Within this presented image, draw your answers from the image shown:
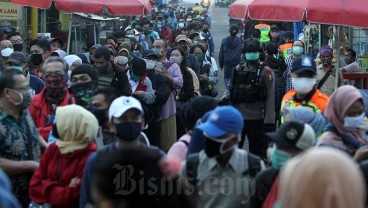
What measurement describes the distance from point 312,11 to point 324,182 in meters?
8.10

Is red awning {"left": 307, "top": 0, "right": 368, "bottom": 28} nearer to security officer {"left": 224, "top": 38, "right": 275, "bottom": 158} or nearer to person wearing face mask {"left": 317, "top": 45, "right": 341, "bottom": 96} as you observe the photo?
person wearing face mask {"left": 317, "top": 45, "right": 341, "bottom": 96}

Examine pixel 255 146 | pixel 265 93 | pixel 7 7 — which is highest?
pixel 7 7

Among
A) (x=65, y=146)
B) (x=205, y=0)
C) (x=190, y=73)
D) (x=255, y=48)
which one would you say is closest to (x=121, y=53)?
(x=190, y=73)

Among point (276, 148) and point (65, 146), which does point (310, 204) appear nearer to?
point (276, 148)

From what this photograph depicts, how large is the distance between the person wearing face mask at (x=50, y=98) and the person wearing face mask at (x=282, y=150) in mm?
2760

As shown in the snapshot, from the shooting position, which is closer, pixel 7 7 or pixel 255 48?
pixel 255 48

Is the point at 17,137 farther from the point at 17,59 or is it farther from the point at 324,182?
the point at 17,59

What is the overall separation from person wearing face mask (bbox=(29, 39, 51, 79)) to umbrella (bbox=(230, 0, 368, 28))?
3.08m

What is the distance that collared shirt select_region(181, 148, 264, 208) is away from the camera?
207 inches

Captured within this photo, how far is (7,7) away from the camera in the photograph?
19094mm

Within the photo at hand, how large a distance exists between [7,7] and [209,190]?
1470 cm

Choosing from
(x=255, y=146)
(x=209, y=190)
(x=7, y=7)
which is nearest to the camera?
(x=209, y=190)

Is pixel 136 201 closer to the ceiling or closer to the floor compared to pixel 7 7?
closer to the floor

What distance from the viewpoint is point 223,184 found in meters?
5.29
